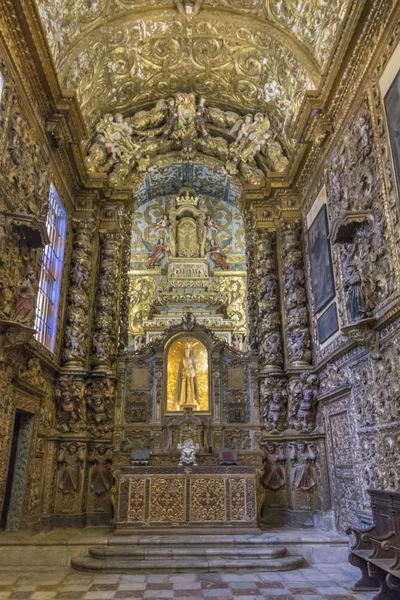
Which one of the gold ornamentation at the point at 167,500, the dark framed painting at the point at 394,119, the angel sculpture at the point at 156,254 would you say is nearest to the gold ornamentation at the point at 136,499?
the gold ornamentation at the point at 167,500

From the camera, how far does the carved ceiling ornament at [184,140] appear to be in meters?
13.0

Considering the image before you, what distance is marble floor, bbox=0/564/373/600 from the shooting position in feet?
20.1

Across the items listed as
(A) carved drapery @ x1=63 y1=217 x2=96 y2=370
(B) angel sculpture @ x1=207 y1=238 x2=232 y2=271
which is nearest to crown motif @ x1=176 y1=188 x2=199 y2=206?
(B) angel sculpture @ x1=207 y1=238 x2=232 y2=271

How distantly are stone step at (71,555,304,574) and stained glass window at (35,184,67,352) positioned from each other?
14.5ft

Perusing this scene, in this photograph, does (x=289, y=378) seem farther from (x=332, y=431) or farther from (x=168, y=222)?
(x=168, y=222)

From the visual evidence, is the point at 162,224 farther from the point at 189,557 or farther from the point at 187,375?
the point at 189,557

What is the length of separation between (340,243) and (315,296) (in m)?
2.44

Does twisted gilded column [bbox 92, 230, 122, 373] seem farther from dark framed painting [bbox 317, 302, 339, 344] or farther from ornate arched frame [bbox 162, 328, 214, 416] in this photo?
dark framed painting [bbox 317, 302, 339, 344]

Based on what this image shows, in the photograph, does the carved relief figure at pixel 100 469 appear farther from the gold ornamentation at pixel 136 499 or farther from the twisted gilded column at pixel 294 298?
the twisted gilded column at pixel 294 298

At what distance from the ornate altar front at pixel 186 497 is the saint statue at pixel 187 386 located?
7.50 ft

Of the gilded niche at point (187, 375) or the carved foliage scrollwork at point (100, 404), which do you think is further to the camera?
the gilded niche at point (187, 375)

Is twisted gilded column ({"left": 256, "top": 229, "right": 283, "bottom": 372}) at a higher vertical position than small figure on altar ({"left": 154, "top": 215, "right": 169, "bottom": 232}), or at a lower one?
lower

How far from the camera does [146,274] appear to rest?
59.7ft

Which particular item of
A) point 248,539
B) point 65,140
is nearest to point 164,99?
point 65,140
